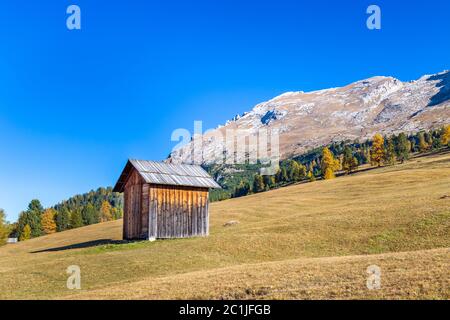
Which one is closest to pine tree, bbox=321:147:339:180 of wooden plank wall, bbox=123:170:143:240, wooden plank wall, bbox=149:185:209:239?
wooden plank wall, bbox=149:185:209:239

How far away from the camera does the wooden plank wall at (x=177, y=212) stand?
4509 cm

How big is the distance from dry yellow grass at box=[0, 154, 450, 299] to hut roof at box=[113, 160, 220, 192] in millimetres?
7310

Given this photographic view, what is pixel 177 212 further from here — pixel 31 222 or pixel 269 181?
pixel 269 181

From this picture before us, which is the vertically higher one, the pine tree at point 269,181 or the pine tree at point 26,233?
the pine tree at point 269,181

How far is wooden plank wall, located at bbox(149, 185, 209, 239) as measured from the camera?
45.1 m

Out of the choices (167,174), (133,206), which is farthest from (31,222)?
A: (167,174)

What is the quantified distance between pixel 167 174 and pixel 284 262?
23.1m

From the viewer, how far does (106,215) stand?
169 meters

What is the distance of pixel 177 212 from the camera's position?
46.6 m

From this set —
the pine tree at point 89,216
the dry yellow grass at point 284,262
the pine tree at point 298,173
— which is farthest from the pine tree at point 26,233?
the pine tree at point 298,173

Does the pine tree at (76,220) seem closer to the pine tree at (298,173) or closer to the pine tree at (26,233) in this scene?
the pine tree at (26,233)

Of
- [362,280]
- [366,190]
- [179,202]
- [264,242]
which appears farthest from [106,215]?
[362,280]

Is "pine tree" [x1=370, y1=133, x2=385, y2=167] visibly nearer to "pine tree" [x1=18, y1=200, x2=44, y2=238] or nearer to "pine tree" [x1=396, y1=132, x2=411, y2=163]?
"pine tree" [x1=396, y1=132, x2=411, y2=163]
